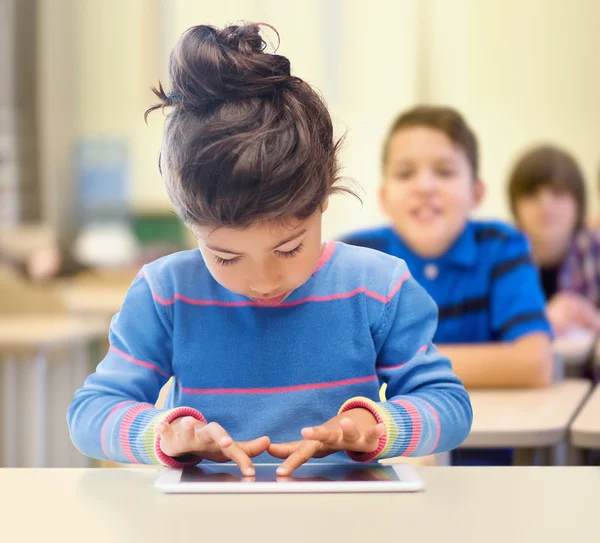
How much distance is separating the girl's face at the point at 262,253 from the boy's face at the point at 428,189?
864 millimetres

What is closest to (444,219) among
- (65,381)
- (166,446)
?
(166,446)

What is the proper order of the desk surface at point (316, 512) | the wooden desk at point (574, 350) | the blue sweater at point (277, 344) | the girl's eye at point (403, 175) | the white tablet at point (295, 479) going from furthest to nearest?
the wooden desk at point (574, 350), the girl's eye at point (403, 175), the blue sweater at point (277, 344), the white tablet at point (295, 479), the desk surface at point (316, 512)

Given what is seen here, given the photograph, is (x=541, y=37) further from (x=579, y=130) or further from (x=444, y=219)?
(x=444, y=219)

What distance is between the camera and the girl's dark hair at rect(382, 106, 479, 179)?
5.91ft

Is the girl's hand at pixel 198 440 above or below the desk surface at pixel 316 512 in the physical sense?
above

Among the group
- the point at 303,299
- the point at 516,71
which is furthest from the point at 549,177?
the point at 516,71

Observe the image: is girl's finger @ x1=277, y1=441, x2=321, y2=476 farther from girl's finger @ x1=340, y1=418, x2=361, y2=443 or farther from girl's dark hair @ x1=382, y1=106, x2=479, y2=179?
girl's dark hair @ x1=382, y1=106, x2=479, y2=179

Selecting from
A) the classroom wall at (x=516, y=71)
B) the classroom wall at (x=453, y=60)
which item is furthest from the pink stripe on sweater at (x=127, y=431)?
the classroom wall at (x=516, y=71)

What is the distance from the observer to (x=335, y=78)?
6414 millimetres

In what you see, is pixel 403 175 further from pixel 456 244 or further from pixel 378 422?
pixel 378 422

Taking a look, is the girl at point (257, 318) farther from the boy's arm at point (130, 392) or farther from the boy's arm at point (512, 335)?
the boy's arm at point (512, 335)

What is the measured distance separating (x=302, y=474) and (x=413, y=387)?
0.19 metres

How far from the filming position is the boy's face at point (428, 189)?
176cm

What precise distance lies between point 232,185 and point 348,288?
24 centimetres
